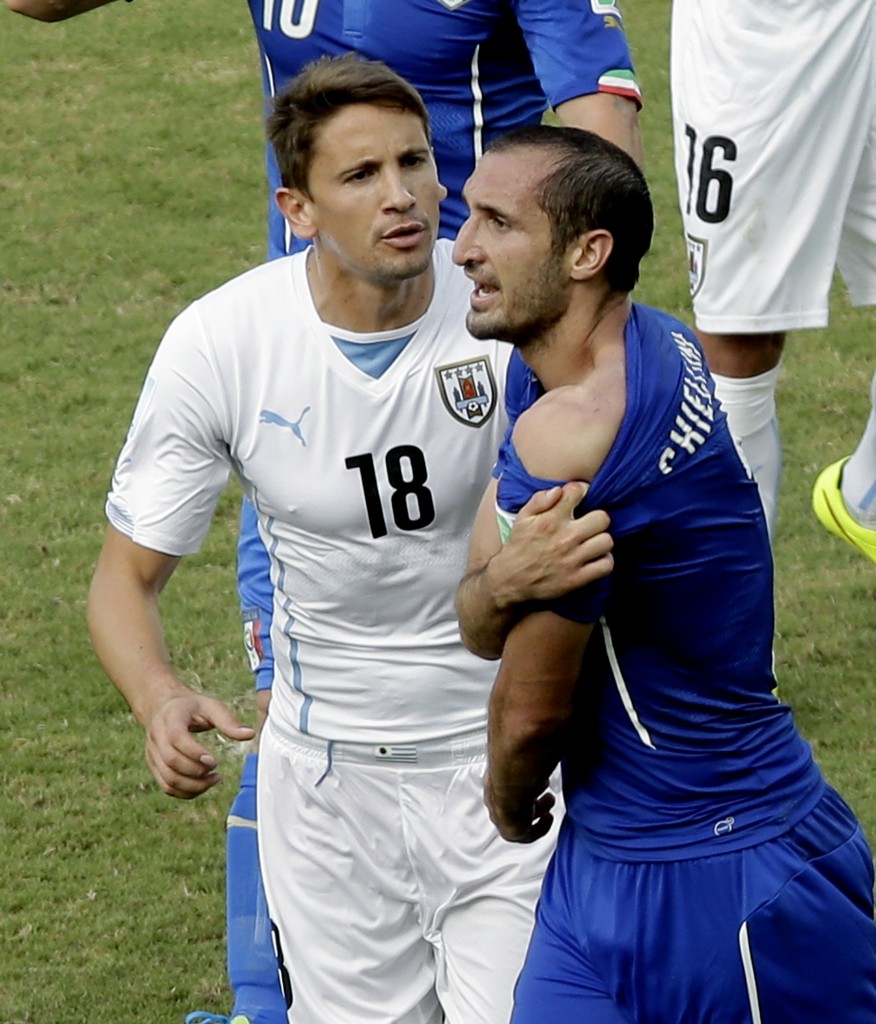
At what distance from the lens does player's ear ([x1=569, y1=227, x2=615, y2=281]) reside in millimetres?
3352

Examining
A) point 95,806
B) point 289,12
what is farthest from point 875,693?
point 289,12

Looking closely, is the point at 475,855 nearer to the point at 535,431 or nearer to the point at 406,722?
the point at 406,722

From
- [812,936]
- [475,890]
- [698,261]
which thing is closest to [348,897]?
[475,890]

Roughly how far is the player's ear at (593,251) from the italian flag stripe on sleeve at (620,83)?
1.46 metres

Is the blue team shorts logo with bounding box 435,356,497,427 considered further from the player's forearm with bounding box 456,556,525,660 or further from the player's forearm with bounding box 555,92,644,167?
the player's forearm with bounding box 555,92,644,167

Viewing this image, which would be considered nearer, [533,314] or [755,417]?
[533,314]

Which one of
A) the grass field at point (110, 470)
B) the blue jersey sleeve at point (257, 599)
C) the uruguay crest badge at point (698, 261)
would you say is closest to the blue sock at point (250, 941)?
the blue jersey sleeve at point (257, 599)

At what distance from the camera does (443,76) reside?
4879 millimetres

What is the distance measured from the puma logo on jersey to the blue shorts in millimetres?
1034

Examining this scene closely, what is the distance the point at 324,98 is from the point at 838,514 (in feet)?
9.25

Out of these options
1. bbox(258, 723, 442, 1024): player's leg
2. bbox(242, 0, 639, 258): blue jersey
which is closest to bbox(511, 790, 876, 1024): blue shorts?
bbox(258, 723, 442, 1024): player's leg

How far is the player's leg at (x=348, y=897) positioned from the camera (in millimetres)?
4207

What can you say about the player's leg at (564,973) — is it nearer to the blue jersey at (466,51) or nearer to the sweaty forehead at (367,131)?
the sweaty forehead at (367,131)

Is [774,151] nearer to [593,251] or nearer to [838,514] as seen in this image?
[838,514]
